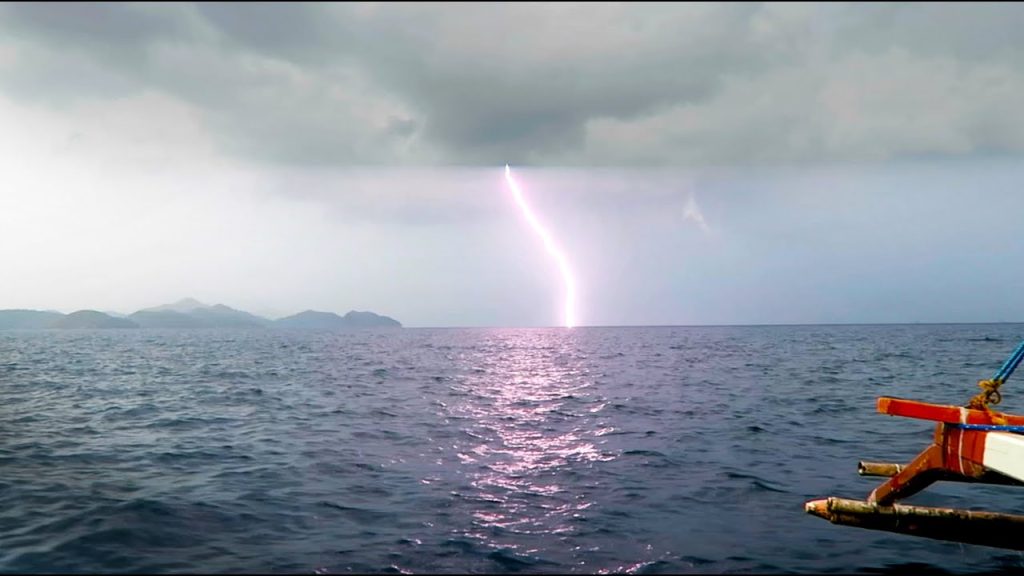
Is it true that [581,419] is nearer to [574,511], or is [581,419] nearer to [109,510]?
[574,511]

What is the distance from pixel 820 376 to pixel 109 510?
135 feet

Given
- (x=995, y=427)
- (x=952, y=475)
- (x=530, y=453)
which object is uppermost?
(x=995, y=427)

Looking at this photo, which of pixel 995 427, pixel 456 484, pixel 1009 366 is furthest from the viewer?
pixel 456 484

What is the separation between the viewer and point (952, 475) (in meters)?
9.36

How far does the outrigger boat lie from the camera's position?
8.44 m

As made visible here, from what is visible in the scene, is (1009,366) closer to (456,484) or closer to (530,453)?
(456,484)

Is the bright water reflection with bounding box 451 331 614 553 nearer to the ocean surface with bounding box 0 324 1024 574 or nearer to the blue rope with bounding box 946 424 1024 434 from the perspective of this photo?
the ocean surface with bounding box 0 324 1024 574

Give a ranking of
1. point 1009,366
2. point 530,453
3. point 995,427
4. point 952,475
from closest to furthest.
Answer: point 995,427 < point 1009,366 < point 952,475 < point 530,453

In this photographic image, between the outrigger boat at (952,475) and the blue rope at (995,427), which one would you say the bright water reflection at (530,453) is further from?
the blue rope at (995,427)

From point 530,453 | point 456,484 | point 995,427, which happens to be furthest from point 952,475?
point 530,453

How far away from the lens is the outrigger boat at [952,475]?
844 cm

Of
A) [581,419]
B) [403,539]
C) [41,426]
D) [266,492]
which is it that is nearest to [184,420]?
[41,426]

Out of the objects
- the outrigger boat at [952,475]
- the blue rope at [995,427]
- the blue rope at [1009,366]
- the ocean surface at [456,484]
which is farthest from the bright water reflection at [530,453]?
the blue rope at [1009,366]

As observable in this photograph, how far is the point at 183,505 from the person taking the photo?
38.1 feet
